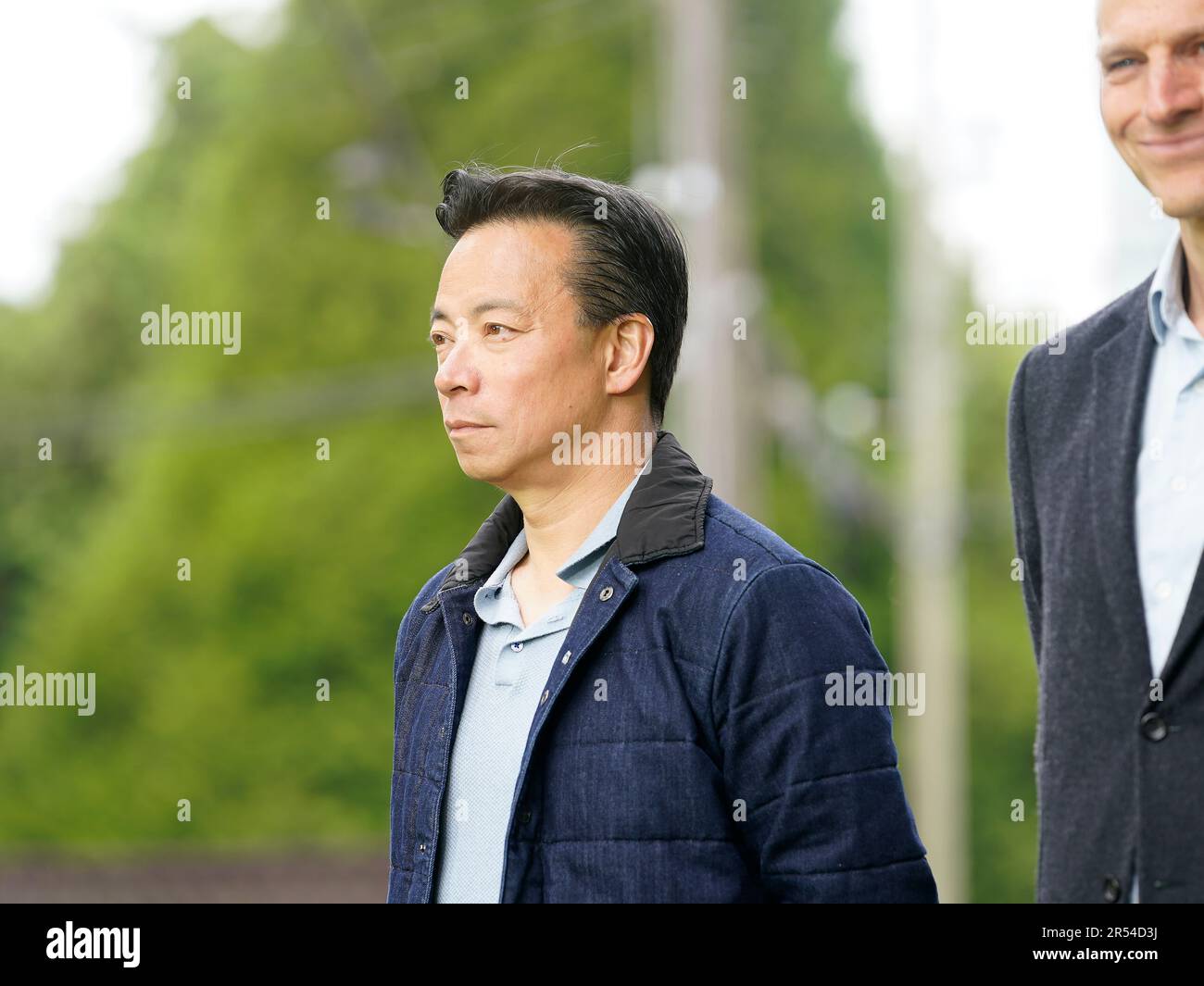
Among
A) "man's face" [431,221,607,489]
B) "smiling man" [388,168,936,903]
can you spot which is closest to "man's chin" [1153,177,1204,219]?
"smiling man" [388,168,936,903]

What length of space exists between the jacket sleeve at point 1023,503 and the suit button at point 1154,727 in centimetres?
29

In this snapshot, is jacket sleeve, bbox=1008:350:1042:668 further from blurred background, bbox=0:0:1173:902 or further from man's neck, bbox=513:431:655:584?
blurred background, bbox=0:0:1173:902

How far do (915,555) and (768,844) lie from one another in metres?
11.6

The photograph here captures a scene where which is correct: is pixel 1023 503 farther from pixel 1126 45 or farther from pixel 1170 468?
pixel 1126 45

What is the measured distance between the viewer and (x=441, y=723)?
224 cm

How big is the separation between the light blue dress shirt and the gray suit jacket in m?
0.02

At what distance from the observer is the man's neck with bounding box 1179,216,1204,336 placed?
92.7 inches

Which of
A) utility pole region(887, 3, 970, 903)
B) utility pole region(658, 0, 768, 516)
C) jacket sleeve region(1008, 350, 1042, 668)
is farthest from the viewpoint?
utility pole region(887, 3, 970, 903)

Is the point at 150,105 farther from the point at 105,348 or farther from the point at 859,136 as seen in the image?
the point at 859,136

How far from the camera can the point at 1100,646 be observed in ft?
7.64

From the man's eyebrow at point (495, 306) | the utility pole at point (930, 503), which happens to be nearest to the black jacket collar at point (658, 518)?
A: the man's eyebrow at point (495, 306)

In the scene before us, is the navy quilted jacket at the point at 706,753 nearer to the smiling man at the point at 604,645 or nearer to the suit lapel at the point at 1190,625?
the smiling man at the point at 604,645

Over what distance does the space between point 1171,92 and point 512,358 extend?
2.89 feet

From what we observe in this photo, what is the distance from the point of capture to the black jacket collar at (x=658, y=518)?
220cm
